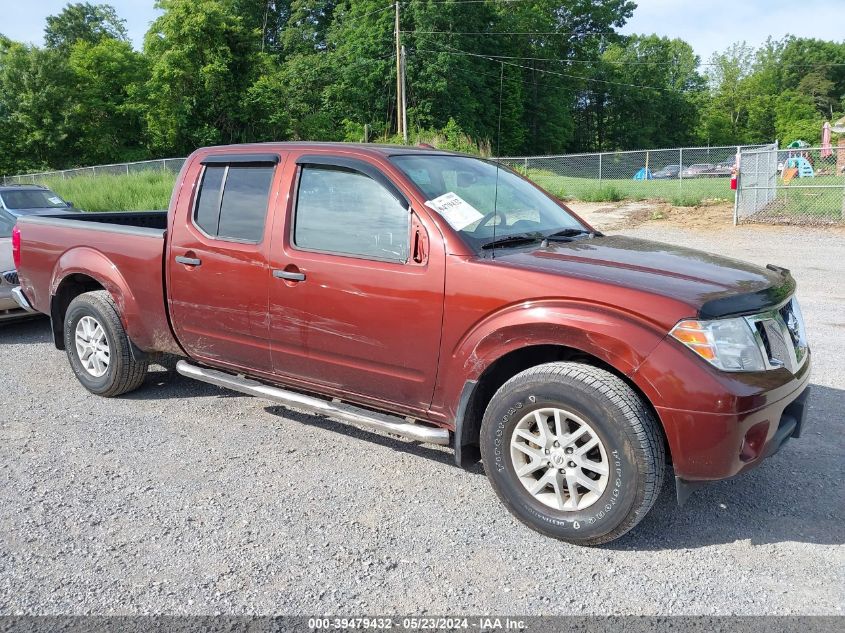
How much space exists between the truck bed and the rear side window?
43cm

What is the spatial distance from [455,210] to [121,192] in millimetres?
21727

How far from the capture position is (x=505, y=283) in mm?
3377

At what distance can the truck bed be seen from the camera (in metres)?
4.86

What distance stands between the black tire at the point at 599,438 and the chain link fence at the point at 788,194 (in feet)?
48.5

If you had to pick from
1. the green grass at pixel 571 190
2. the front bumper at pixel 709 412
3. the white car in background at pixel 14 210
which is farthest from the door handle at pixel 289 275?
the green grass at pixel 571 190

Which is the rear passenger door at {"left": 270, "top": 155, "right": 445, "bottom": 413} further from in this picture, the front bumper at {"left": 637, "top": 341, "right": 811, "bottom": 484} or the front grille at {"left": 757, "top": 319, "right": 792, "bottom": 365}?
the front grille at {"left": 757, "top": 319, "right": 792, "bottom": 365}

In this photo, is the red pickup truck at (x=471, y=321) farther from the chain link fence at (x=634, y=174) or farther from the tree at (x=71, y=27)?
the tree at (x=71, y=27)

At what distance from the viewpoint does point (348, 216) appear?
4.02 m

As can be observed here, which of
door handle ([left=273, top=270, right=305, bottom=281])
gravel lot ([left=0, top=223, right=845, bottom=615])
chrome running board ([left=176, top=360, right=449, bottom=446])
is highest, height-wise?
door handle ([left=273, top=270, right=305, bottom=281])

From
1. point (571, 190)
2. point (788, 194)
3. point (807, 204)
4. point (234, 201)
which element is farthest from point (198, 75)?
point (234, 201)

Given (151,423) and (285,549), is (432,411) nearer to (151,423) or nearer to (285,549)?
(285,549)

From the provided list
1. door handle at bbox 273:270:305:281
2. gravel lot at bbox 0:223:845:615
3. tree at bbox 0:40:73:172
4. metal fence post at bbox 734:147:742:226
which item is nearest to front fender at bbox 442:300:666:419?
gravel lot at bbox 0:223:845:615

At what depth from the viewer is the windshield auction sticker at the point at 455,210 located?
3.69 m

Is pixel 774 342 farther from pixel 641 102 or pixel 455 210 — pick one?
pixel 641 102
